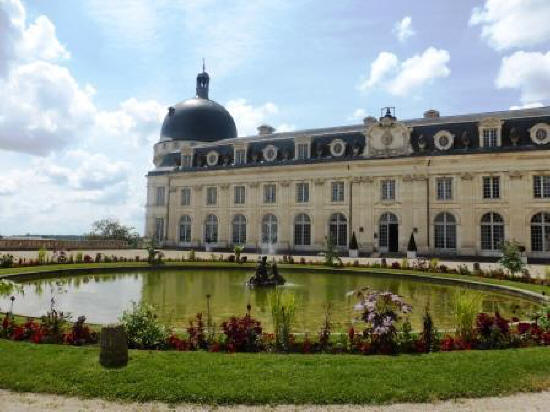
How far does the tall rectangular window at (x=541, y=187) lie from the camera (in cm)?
3512

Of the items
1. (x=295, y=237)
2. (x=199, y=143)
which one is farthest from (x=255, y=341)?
(x=199, y=143)

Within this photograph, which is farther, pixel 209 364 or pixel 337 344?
pixel 337 344

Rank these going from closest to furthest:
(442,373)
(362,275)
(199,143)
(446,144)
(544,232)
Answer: (442,373) → (362,275) → (544,232) → (446,144) → (199,143)

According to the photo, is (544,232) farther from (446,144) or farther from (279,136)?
(279,136)

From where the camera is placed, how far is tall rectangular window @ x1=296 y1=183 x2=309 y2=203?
44531 millimetres

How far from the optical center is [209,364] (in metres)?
7.09

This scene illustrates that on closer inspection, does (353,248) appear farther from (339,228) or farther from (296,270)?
(296,270)

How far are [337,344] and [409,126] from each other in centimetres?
3517

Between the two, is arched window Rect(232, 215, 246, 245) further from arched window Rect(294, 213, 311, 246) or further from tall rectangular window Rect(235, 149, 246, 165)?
arched window Rect(294, 213, 311, 246)

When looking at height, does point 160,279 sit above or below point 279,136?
below

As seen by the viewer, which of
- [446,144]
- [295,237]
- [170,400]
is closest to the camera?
[170,400]

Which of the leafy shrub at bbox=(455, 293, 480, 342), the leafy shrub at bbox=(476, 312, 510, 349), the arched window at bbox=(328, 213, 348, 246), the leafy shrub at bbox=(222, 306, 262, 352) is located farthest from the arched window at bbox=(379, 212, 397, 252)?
the leafy shrub at bbox=(222, 306, 262, 352)

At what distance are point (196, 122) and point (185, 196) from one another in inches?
459

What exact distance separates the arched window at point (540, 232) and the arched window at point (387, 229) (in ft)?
34.4
